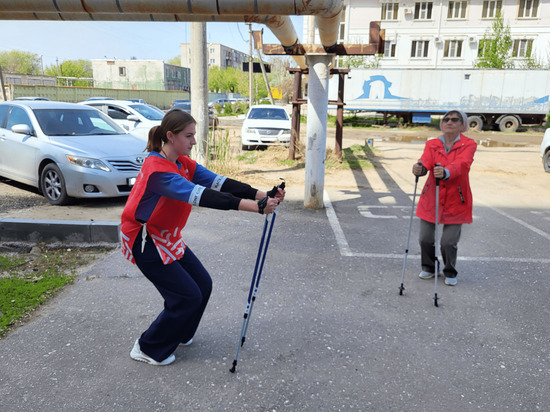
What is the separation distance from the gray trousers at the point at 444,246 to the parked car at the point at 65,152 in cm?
499

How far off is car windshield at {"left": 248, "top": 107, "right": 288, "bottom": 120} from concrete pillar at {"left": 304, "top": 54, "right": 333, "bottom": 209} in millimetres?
8510

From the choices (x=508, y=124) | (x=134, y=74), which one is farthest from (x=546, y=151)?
(x=134, y=74)

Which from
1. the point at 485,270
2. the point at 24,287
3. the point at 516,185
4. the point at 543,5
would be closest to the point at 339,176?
the point at 516,185

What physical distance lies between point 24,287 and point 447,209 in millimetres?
4494

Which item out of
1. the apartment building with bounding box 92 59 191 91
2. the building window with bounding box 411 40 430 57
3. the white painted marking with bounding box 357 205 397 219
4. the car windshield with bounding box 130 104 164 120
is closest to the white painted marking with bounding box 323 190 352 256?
the white painted marking with bounding box 357 205 397 219

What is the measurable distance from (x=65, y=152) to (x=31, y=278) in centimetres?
339

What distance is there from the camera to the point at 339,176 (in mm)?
11578

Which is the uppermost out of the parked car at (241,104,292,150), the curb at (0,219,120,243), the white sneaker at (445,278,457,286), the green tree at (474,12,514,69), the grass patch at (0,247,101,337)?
the green tree at (474,12,514,69)

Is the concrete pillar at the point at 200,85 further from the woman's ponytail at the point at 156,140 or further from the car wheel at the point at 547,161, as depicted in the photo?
the car wheel at the point at 547,161

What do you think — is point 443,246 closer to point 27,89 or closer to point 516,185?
point 516,185

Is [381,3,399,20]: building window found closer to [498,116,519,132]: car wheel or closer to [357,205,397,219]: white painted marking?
[498,116,519,132]: car wheel

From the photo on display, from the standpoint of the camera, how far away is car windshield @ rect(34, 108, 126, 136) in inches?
332

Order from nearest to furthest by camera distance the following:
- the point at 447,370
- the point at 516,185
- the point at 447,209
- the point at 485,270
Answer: the point at 447,370 < the point at 447,209 < the point at 485,270 < the point at 516,185

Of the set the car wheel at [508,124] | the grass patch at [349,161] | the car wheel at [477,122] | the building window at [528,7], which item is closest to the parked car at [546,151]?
the grass patch at [349,161]
